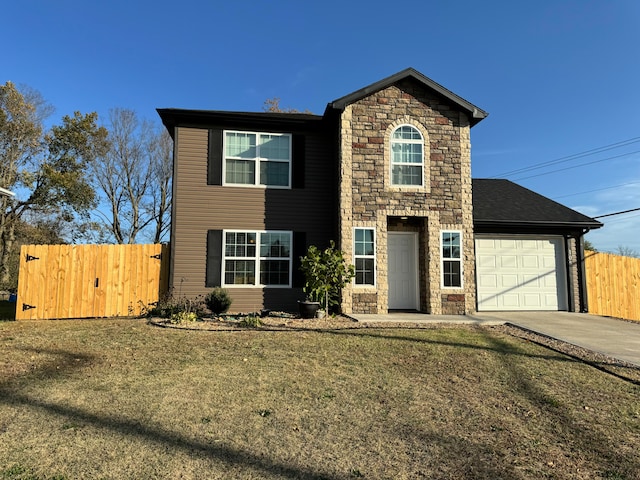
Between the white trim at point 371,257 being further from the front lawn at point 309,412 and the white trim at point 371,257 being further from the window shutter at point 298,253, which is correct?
the front lawn at point 309,412

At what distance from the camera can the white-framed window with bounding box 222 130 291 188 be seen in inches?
442

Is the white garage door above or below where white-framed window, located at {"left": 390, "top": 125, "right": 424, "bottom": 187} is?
below

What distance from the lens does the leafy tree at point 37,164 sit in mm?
20984

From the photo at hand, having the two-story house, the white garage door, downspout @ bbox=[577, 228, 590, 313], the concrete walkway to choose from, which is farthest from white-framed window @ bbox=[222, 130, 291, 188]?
downspout @ bbox=[577, 228, 590, 313]

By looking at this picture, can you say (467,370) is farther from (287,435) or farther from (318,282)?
(318,282)

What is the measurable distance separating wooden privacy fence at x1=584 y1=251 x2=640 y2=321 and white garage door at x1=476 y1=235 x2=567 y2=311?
3.17 ft

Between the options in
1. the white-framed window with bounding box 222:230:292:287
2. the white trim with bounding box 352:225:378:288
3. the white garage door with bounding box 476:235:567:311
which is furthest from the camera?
the white garage door with bounding box 476:235:567:311

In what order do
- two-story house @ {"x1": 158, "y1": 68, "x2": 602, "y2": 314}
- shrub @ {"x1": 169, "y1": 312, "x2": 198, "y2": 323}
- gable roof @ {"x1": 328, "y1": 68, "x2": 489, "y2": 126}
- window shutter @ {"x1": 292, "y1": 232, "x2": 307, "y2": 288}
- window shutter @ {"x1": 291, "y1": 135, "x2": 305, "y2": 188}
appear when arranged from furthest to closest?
window shutter @ {"x1": 291, "y1": 135, "x2": 305, "y2": 188}
window shutter @ {"x1": 292, "y1": 232, "x2": 307, "y2": 288}
gable roof @ {"x1": 328, "y1": 68, "x2": 489, "y2": 126}
two-story house @ {"x1": 158, "y1": 68, "x2": 602, "y2": 314}
shrub @ {"x1": 169, "y1": 312, "x2": 198, "y2": 323}

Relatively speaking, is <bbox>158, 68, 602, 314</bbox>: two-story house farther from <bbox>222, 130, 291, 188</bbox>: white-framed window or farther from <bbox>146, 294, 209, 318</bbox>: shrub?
<bbox>146, 294, 209, 318</bbox>: shrub

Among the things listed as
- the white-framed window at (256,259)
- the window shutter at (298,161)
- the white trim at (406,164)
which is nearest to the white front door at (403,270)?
the white trim at (406,164)

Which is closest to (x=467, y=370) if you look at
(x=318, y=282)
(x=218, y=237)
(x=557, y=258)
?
(x=318, y=282)

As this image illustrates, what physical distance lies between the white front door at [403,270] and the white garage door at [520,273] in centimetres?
201

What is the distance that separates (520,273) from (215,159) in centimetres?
942

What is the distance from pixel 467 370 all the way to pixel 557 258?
27.4 ft
